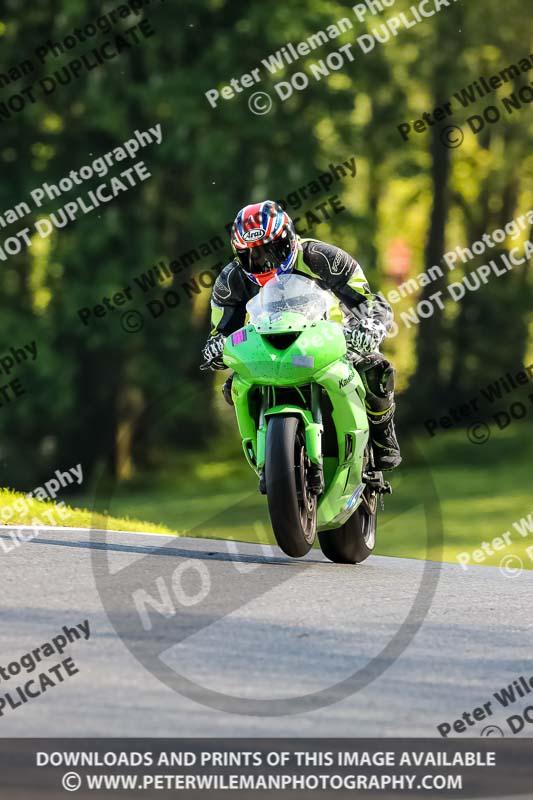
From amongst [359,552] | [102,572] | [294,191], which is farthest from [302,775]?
[294,191]

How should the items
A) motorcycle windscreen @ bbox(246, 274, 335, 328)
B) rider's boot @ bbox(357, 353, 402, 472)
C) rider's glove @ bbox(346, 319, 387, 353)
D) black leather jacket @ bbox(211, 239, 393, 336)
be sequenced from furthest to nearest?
rider's boot @ bbox(357, 353, 402, 472) < black leather jacket @ bbox(211, 239, 393, 336) < rider's glove @ bbox(346, 319, 387, 353) < motorcycle windscreen @ bbox(246, 274, 335, 328)

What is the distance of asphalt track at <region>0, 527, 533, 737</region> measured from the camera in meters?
5.74

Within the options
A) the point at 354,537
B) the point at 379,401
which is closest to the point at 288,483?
the point at 379,401

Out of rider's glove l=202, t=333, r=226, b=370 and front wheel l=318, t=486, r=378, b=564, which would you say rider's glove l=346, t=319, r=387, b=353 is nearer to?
rider's glove l=202, t=333, r=226, b=370

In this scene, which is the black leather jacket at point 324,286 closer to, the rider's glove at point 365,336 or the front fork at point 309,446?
the rider's glove at point 365,336

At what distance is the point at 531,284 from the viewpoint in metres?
29.0

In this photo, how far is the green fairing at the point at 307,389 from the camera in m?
8.26

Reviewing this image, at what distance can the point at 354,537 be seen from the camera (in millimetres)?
9430

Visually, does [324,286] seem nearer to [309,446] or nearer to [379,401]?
[379,401]

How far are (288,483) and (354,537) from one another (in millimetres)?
1635

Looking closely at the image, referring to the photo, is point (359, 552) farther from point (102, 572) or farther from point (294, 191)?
point (294, 191)

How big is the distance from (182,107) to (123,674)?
748 inches

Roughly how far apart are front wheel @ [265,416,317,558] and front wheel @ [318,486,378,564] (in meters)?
1.07

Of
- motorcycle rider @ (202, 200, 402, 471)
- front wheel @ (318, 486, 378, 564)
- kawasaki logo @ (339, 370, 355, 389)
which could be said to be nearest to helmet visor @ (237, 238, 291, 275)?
motorcycle rider @ (202, 200, 402, 471)
